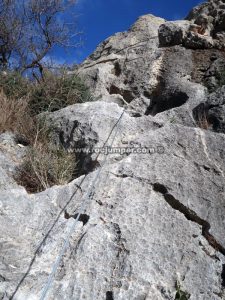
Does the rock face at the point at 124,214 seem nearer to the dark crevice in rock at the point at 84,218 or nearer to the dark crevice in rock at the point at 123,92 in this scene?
the dark crevice in rock at the point at 84,218

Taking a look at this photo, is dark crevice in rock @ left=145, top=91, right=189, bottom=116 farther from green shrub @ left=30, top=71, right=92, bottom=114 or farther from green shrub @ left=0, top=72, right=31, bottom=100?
green shrub @ left=0, top=72, right=31, bottom=100

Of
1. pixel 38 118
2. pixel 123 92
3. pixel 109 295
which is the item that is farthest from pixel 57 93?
pixel 109 295

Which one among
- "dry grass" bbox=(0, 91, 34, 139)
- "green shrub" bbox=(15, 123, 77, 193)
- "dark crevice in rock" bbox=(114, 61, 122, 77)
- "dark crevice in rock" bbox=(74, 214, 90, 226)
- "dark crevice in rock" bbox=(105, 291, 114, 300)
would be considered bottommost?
"dark crevice in rock" bbox=(105, 291, 114, 300)

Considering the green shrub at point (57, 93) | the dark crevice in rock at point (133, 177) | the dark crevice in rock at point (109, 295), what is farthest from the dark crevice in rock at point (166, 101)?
the dark crevice in rock at point (109, 295)

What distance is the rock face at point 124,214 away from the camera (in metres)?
3.78

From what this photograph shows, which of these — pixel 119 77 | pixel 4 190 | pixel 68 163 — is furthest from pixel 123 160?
pixel 119 77

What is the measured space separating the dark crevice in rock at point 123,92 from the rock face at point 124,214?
2236mm

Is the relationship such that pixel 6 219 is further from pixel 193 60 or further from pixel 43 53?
pixel 43 53

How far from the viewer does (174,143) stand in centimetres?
536

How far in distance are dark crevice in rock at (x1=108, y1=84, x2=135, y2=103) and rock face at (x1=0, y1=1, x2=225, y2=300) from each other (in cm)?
224

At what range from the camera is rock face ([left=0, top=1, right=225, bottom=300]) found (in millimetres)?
3783

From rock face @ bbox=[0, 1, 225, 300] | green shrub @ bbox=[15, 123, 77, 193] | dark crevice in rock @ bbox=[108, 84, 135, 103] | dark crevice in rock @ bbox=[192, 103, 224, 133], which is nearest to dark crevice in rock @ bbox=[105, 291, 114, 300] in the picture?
rock face @ bbox=[0, 1, 225, 300]

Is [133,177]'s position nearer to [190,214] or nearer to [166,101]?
[190,214]

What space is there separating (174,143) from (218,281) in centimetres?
187
